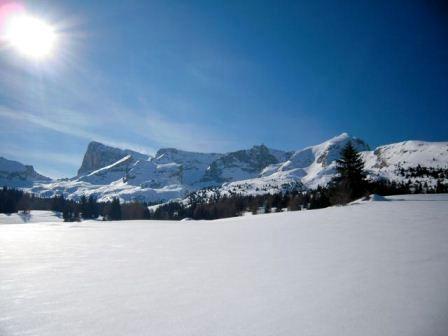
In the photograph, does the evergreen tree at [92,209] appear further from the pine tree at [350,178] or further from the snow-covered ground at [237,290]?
the snow-covered ground at [237,290]

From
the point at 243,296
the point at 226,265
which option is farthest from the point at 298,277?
the point at 226,265

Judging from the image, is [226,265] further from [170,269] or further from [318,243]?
[318,243]

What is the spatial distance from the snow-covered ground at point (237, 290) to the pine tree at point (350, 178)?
98.7 ft

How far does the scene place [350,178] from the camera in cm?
3825

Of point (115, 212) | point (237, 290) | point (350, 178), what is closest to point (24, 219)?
point (115, 212)

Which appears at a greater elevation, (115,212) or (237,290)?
(237,290)

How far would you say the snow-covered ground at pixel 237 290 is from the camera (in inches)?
138

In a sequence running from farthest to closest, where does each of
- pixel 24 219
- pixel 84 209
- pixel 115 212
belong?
1. pixel 84 209
2. pixel 115 212
3. pixel 24 219

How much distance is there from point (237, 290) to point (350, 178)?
3752 centimetres

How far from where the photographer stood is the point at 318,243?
28.4ft

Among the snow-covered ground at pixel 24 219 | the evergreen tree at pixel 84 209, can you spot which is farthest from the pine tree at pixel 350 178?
the evergreen tree at pixel 84 209

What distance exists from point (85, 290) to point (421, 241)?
8379 mm

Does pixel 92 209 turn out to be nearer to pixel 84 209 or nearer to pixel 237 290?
pixel 84 209

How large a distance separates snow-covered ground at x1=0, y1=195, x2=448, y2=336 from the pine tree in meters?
30.1
